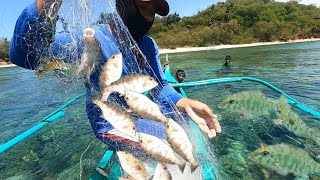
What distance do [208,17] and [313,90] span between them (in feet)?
231

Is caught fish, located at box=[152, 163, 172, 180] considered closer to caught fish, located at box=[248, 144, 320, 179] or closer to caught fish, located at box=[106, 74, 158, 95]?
caught fish, located at box=[106, 74, 158, 95]

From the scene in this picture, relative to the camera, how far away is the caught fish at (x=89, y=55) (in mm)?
2494

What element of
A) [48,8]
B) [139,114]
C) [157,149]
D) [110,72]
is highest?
[48,8]

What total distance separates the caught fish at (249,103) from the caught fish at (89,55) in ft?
16.1

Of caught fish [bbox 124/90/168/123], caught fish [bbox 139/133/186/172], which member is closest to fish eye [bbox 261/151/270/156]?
caught fish [bbox 139/133/186/172]

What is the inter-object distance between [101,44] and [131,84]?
65cm

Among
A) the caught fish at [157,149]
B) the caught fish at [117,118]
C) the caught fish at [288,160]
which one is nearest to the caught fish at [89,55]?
the caught fish at [117,118]

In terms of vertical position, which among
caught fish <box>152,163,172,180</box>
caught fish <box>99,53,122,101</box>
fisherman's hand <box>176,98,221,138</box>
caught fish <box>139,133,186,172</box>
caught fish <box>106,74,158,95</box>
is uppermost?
caught fish <box>99,53,122,101</box>

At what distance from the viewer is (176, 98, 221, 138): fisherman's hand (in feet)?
8.57

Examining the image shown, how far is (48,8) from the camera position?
238 centimetres

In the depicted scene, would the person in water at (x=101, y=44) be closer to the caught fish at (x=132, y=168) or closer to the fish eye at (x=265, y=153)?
the caught fish at (x=132, y=168)

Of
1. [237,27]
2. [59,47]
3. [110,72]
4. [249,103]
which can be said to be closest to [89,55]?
[110,72]

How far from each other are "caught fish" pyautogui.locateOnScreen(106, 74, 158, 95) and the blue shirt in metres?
0.49

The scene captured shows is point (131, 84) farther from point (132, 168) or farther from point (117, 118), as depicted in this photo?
point (132, 168)
